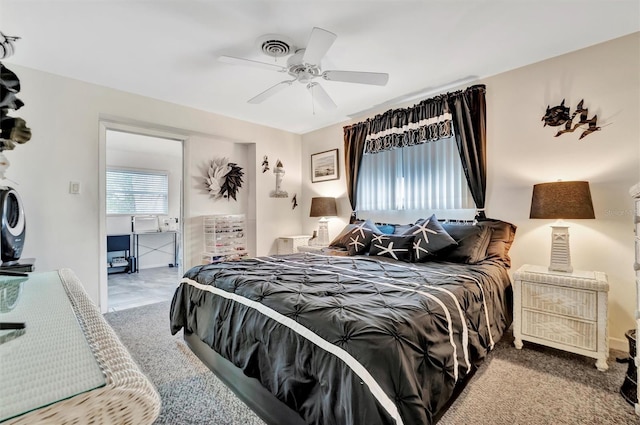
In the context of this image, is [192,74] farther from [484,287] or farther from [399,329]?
[484,287]

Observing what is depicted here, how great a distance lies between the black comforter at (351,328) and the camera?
1.10m

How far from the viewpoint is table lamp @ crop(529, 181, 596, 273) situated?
2.20 meters

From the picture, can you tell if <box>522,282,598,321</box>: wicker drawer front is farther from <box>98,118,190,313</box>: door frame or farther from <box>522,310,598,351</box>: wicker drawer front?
<box>98,118,190,313</box>: door frame

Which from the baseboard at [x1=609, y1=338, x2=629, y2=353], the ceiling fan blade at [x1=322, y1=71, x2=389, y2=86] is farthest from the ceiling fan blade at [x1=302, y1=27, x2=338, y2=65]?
the baseboard at [x1=609, y1=338, x2=629, y2=353]

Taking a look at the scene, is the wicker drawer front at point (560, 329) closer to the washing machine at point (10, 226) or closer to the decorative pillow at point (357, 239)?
the decorative pillow at point (357, 239)

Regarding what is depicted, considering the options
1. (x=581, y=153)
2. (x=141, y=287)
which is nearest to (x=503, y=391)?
(x=581, y=153)

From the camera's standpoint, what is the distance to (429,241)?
2756 millimetres

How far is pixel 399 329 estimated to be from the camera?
1.22 meters

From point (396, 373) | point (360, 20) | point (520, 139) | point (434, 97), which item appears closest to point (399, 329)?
point (396, 373)

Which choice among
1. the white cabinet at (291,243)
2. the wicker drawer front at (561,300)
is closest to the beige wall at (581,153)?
the wicker drawer front at (561,300)

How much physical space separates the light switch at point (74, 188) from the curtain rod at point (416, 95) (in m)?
3.34

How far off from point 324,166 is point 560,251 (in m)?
3.13

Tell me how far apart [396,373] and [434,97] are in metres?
3.09

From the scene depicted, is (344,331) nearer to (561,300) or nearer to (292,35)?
(561,300)
